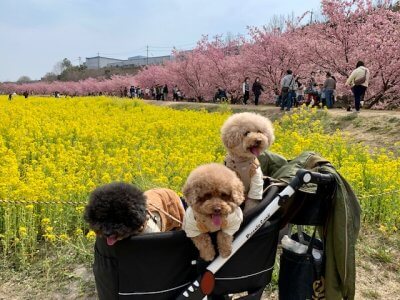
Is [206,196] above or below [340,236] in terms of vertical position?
above

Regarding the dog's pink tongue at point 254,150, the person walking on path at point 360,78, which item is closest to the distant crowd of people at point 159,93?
the person walking on path at point 360,78

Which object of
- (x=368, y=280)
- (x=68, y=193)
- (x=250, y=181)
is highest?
(x=250, y=181)

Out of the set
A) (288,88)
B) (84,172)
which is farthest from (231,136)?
(288,88)

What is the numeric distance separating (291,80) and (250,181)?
11.9 metres

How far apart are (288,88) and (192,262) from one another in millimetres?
12336

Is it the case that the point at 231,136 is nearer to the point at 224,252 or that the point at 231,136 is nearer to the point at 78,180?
the point at 224,252

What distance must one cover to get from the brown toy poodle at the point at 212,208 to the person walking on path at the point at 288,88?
1220cm

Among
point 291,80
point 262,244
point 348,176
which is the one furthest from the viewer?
point 291,80

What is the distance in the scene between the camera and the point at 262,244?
215 cm

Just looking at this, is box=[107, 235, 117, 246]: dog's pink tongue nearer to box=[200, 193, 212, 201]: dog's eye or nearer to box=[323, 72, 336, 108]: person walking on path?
box=[200, 193, 212, 201]: dog's eye

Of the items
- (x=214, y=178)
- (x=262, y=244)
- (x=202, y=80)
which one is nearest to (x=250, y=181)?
(x=262, y=244)

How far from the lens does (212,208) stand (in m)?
1.78

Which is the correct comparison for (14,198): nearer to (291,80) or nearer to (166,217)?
(166,217)

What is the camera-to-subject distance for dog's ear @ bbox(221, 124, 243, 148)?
2262 millimetres
